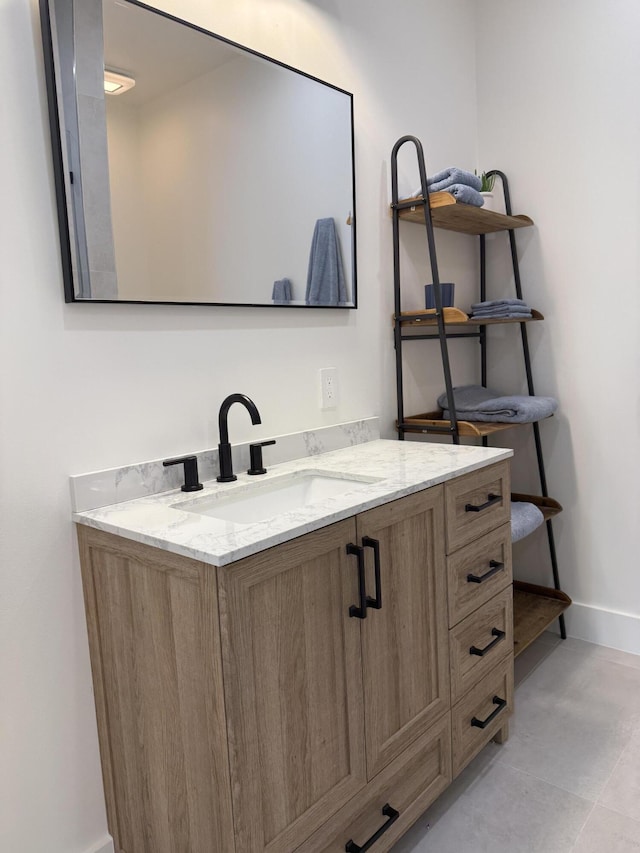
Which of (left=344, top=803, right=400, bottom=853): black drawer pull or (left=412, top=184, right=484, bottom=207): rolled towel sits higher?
(left=412, top=184, right=484, bottom=207): rolled towel

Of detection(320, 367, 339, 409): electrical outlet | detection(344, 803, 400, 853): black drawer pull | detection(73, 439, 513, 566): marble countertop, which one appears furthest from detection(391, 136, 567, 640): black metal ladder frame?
detection(344, 803, 400, 853): black drawer pull

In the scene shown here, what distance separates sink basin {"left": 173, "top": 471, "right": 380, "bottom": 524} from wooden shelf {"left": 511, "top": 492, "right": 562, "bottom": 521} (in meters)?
1.08

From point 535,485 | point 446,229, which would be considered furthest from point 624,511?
point 446,229

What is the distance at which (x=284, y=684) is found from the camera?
1173 millimetres

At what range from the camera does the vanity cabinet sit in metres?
1.11

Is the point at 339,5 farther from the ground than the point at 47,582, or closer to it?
farther from the ground

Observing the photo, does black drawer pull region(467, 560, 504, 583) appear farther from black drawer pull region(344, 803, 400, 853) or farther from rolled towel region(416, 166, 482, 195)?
rolled towel region(416, 166, 482, 195)

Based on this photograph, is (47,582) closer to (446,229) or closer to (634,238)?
(446,229)

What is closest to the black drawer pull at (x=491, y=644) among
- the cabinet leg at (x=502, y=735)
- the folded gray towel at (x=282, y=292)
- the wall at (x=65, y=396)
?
the cabinet leg at (x=502, y=735)

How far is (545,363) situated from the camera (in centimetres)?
253

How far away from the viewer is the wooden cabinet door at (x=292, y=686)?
1.09 meters

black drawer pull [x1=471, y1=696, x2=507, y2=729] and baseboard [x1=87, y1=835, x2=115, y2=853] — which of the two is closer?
baseboard [x1=87, y1=835, x2=115, y2=853]

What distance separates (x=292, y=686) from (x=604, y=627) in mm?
1765

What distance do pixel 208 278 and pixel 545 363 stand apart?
150cm
